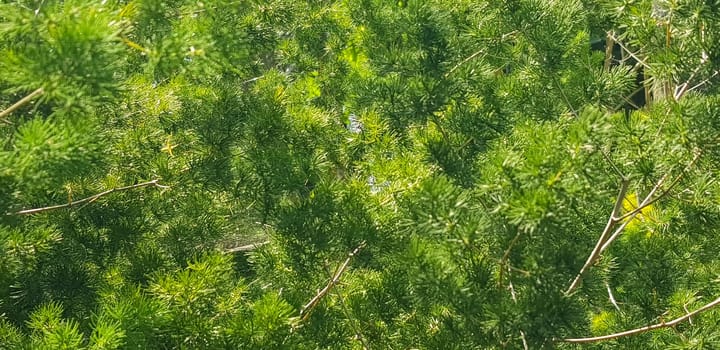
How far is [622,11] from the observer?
2236mm

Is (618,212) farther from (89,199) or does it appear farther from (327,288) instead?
(89,199)

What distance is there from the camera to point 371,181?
2.60 m

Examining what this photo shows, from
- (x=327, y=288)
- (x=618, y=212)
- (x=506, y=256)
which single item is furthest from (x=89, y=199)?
(x=618, y=212)

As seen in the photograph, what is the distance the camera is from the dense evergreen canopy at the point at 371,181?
183 centimetres

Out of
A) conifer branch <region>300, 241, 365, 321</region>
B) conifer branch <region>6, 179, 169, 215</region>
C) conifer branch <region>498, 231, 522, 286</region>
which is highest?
conifer branch <region>498, 231, 522, 286</region>

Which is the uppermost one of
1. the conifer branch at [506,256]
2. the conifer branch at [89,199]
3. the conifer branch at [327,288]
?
the conifer branch at [506,256]

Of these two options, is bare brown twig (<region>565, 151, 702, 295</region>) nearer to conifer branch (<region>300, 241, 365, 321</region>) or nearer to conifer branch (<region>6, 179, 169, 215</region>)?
conifer branch (<region>300, 241, 365, 321</region>)

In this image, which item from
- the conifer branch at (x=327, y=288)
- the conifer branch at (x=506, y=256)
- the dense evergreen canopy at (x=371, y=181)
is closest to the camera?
the dense evergreen canopy at (x=371, y=181)

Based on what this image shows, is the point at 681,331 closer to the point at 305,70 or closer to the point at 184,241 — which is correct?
the point at 184,241

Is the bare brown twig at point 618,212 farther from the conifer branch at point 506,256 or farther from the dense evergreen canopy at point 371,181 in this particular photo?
the conifer branch at point 506,256

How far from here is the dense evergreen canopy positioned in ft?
6.01

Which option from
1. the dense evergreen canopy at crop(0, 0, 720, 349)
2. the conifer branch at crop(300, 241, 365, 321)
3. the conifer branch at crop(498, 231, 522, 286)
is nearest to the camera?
the dense evergreen canopy at crop(0, 0, 720, 349)

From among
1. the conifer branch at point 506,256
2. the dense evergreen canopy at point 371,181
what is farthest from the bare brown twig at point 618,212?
the conifer branch at point 506,256

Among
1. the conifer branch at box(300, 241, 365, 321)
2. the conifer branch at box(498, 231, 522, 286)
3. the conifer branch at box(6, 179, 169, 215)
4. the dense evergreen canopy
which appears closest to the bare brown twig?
the dense evergreen canopy
